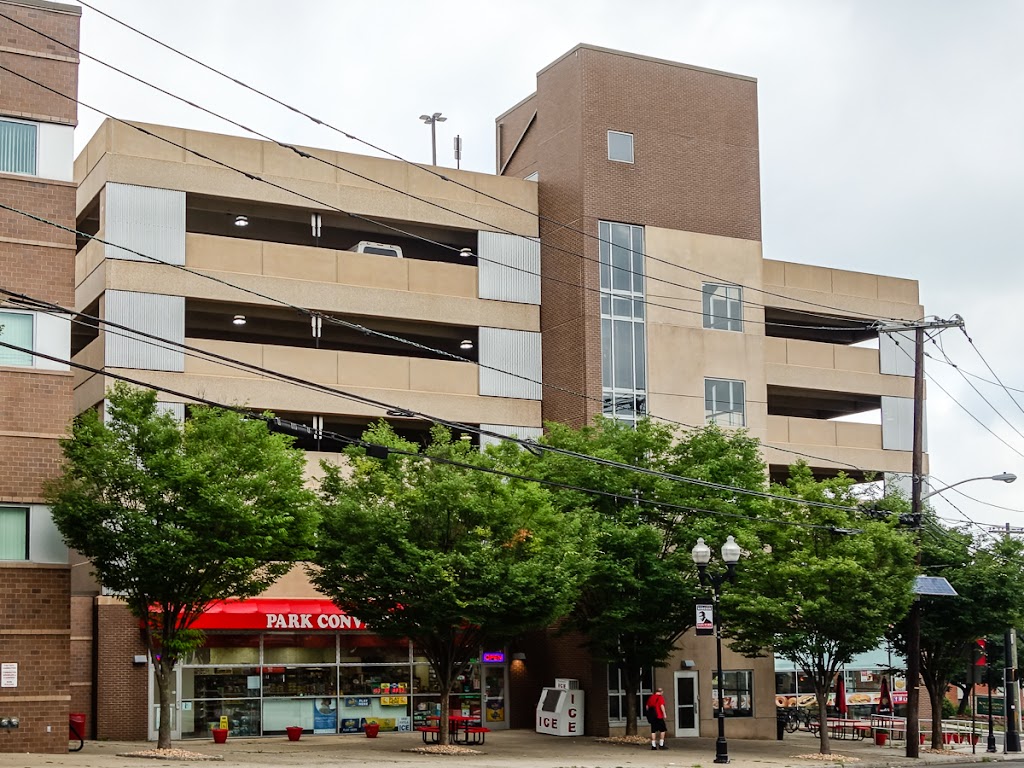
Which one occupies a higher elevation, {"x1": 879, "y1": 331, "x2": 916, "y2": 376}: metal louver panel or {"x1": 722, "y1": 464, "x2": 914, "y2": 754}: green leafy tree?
{"x1": 879, "y1": 331, "x2": 916, "y2": 376}: metal louver panel

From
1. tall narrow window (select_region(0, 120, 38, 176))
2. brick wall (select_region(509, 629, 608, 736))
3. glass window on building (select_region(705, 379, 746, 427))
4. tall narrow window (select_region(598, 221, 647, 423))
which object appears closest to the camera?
tall narrow window (select_region(0, 120, 38, 176))

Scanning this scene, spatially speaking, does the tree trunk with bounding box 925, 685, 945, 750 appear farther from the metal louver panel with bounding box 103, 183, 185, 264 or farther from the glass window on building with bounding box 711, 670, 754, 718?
the metal louver panel with bounding box 103, 183, 185, 264

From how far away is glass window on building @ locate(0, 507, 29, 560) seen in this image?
3002cm

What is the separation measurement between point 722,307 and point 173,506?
25.4 metres

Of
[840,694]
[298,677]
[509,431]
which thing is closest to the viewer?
[298,677]

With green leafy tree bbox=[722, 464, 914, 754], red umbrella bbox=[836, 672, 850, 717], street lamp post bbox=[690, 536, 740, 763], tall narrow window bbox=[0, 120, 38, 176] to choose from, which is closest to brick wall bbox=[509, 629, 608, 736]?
green leafy tree bbox=[722, 464, 914, 754]

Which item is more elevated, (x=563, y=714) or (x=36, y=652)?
(x=36, y=652)

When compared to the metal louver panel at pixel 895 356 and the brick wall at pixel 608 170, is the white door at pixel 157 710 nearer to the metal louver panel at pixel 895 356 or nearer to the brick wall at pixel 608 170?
the brick wall at pixel 608 170

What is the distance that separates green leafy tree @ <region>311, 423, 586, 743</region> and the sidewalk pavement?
271cm

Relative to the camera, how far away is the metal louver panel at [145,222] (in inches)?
1582

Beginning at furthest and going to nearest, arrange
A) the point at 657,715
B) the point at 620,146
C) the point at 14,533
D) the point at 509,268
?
the point at 620,146, the point at 509,268, the point at 657,715, the point at 14,533

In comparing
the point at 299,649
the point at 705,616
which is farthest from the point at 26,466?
the point at 705,616

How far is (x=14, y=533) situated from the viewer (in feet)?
98.9

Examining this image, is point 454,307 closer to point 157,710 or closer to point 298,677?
point 298,677
